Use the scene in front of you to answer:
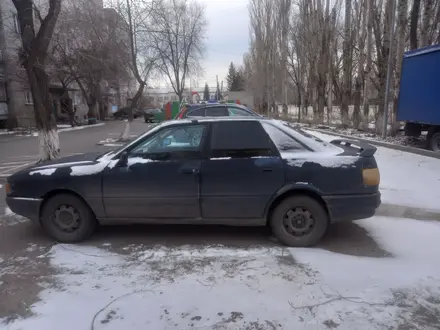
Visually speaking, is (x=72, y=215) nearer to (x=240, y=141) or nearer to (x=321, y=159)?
(x=240, y=141)

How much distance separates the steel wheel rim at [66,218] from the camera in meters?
4.12

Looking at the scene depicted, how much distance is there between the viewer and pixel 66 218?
4.15 m

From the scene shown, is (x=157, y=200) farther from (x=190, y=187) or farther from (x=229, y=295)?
(x=229, y=295)

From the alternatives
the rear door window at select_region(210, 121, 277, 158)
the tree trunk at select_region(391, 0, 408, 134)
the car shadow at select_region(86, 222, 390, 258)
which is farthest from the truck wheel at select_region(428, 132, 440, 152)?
the rear door window at select_region(210, 121, 277, 158)

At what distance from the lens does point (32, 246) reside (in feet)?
13.6

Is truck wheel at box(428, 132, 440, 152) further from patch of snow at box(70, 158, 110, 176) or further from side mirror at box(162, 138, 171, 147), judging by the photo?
patch of snow at box(70, 158, 110, 176)

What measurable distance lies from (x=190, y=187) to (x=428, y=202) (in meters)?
4.13

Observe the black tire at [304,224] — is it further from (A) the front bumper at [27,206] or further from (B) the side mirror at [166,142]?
(A) the front bumper at [27,206]

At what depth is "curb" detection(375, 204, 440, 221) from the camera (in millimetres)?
4828

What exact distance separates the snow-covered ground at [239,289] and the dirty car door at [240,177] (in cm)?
50

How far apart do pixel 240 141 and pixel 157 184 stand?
1145 mm

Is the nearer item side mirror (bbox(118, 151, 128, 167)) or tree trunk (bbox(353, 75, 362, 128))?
side mirror (bbox(118, 151, 128, 167))

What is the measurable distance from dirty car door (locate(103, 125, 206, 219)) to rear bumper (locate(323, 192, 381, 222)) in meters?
1.61

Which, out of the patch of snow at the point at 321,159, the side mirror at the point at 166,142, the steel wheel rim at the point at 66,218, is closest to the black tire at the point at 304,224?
the patch of snow at the point at 321,159
